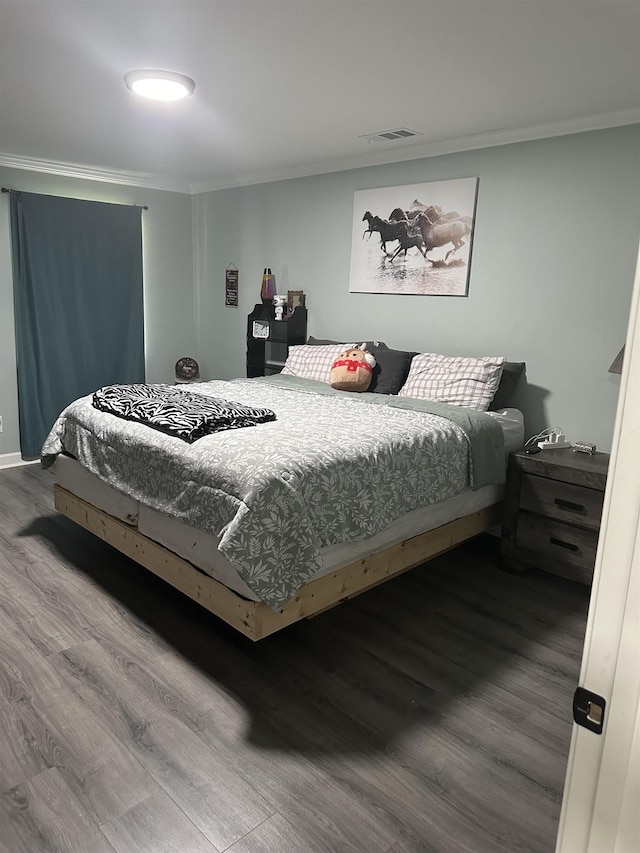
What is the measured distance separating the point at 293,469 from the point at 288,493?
105mm

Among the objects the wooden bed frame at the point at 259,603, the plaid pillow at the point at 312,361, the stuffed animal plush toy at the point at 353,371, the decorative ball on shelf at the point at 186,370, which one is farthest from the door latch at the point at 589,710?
the decorative ball on shelf at the point at 186,370

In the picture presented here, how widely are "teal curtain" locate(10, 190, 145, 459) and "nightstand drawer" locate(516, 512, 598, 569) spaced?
3.64 m

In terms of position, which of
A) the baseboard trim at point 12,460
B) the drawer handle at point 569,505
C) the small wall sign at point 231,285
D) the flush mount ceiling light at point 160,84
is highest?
the flush mount ceiling light at point 160,84

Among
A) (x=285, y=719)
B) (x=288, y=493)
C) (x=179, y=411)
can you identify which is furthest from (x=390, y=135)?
(x=285, y=719)

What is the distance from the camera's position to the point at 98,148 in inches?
163

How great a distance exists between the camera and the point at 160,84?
2709mm

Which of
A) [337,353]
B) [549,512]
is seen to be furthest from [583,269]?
[337,353]

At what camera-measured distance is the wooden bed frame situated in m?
2.27

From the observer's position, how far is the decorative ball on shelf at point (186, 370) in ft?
18.3

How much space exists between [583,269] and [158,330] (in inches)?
146

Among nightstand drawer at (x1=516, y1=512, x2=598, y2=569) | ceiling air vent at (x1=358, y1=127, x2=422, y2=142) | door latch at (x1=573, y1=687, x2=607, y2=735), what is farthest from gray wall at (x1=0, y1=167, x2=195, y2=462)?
door latch at (x1=573, y1=687, x2=607, y2=735)

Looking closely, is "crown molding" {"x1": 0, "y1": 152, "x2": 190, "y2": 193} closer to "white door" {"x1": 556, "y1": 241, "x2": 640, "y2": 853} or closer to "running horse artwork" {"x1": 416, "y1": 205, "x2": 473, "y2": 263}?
"running horse artwork" {"x1": 416, "y1": 205, "x2": 473, "y2": 263}

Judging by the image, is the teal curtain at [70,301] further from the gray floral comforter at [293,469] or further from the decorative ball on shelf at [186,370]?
the gray floral comforter at [293,469]

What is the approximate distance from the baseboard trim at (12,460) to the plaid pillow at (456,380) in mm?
3087
